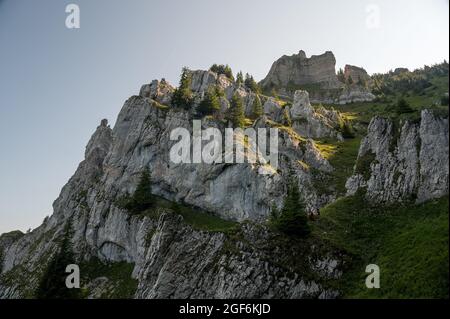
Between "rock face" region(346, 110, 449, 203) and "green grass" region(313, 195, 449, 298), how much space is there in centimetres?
179

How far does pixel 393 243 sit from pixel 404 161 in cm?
1204

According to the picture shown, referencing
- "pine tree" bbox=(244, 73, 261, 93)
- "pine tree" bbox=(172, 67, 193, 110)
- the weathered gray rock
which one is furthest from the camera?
"pine tree" bbox=(244, 73, 261, 93)

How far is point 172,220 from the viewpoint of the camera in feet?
194

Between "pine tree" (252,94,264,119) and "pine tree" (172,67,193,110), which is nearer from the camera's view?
"pine tree" (172,67,193,110)

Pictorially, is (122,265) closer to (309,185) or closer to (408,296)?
(309,185)

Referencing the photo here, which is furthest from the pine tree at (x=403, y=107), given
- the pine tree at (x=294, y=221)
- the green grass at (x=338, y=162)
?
the green grass at (x=338, y=162)

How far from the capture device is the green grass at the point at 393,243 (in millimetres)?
33463

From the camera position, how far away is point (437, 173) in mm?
41594

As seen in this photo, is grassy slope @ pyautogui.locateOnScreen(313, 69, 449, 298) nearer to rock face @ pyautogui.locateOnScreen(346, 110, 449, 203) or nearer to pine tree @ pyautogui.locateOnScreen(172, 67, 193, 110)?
rock face @ pyautogui.locateOnScreen(346, 110, 449, 203)

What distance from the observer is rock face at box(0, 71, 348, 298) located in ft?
146

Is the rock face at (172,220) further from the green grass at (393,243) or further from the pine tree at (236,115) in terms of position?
the pine tree at (236,115)

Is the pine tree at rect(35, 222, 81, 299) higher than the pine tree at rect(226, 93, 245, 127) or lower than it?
lower

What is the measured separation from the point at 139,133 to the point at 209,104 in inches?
785

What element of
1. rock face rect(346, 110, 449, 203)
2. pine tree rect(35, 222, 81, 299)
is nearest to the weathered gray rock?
rock face rect(346, 110, 449, 203)
